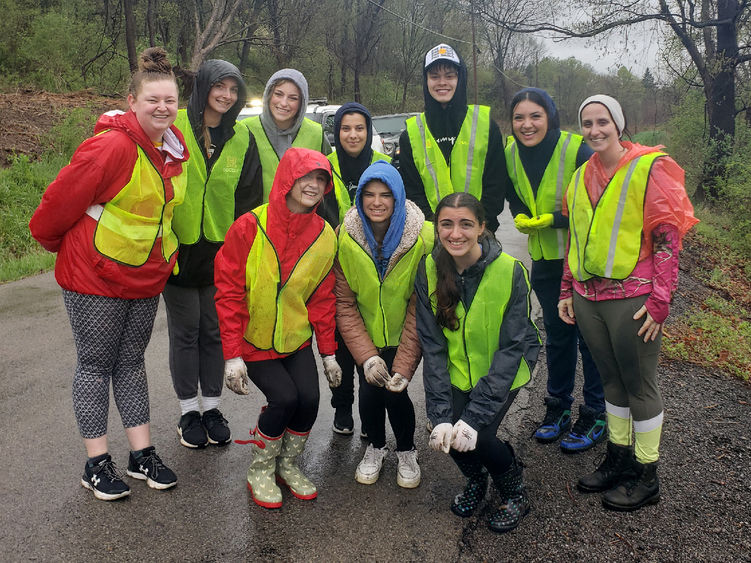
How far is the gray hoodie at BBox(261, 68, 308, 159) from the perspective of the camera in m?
3.79

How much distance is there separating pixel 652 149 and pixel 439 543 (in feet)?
7.13

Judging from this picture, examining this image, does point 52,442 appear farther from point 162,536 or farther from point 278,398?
point 278,398

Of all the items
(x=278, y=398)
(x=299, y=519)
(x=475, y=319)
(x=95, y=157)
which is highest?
(x=95, y=157)

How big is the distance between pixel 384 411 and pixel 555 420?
1225mm

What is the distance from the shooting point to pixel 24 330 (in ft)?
19.2

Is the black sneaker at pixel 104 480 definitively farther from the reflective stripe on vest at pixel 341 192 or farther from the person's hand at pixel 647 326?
the person's hand at pixel 647 326

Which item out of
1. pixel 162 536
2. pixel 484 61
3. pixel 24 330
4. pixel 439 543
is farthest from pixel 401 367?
pixel 484 61

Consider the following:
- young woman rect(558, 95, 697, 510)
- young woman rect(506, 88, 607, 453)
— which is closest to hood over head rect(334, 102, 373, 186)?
young woman rect(506, 88, 607, 453)

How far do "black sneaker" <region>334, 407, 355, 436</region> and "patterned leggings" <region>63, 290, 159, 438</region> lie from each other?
47.0 inches

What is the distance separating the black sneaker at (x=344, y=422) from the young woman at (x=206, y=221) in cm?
71

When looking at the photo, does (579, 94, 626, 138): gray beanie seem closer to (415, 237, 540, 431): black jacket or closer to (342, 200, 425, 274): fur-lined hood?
(415, 237, 540, 431): black jacket

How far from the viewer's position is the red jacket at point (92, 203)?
9.34 feet

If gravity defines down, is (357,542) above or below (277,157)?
below

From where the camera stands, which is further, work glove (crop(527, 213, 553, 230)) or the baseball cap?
the baseball cap
